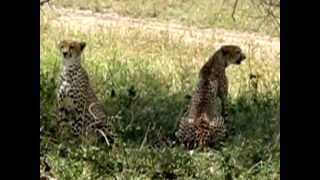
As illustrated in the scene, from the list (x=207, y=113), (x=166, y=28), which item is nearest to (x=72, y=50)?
(x=207, y=113)

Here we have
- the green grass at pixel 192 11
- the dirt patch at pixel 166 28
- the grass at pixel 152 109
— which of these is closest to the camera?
the grass at pixel 152 109

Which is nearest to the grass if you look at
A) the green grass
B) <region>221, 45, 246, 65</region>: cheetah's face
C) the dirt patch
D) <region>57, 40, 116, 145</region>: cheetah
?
<region>57, 40, 116, 145</region>: cheetah

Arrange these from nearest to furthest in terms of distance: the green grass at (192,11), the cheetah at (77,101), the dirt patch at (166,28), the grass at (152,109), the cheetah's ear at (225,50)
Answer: the grass at (152,109)
the cheetah at (77,101)
the cheetah's ear at (225,50)
the dirt patch at (166,28)
the green grass at (192,11)

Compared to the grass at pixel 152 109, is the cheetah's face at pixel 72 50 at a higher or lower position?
higher

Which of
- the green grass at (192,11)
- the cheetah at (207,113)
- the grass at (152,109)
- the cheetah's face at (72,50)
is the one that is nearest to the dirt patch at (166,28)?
the green grass at (192,11)

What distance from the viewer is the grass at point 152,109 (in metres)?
4.30

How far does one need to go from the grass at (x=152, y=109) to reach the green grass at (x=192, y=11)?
128 centimetres

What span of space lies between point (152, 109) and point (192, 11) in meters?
4.97

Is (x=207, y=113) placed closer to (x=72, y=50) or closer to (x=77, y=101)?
(x=77, y=101)

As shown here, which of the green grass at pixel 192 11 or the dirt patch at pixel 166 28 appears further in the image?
the green grass at pixel 192 11

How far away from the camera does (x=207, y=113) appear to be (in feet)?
17.0

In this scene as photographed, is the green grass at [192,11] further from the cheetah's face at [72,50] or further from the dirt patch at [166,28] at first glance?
the cheetah's face at [72,50]
